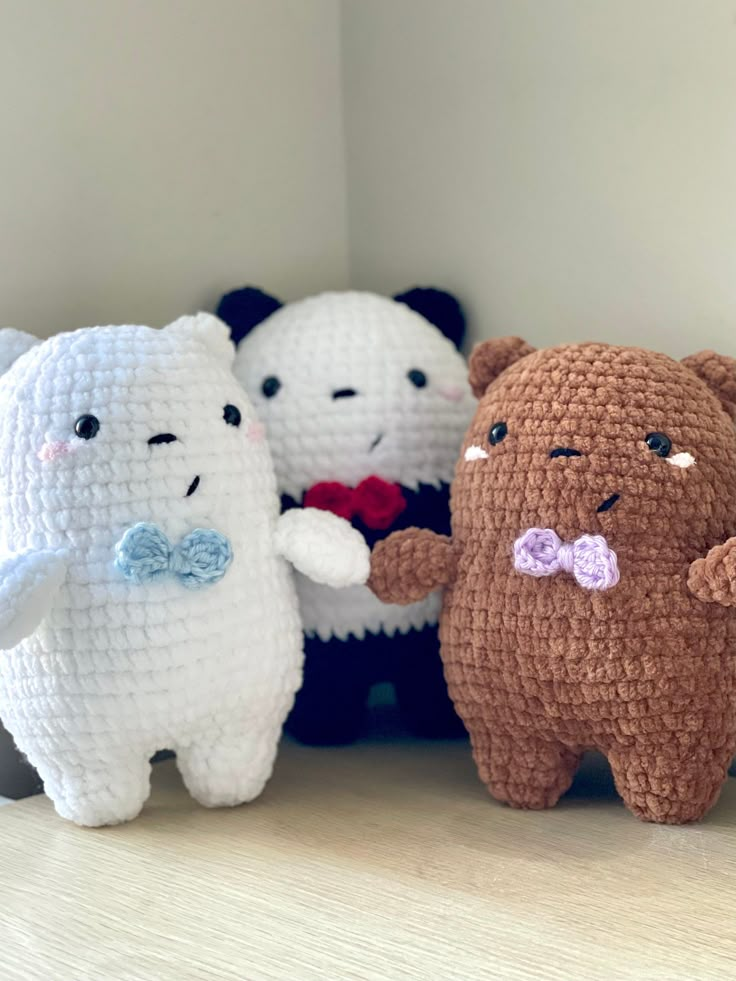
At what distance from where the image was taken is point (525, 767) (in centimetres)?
88

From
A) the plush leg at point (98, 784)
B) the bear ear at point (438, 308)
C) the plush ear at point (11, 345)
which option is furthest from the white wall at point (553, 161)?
the plush leg at point (98, 784)

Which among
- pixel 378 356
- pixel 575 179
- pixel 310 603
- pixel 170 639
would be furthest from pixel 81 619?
pixel 575 179

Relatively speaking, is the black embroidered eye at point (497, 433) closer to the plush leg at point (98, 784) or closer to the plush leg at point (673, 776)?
the plush leg at point (673, 776)

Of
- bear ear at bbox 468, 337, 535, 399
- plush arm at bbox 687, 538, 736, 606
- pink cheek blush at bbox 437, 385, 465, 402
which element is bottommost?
plush arm at bbox 687, 538, 736, 606

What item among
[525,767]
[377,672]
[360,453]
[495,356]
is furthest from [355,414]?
[525,767]

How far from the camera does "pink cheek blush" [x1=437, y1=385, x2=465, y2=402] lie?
1.04 metres

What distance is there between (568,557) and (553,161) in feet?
1.49

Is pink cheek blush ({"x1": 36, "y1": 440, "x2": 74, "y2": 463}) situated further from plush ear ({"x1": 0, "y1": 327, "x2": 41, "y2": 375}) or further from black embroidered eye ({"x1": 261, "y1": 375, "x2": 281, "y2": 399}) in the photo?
black embroidered eye ({"x1": 261, "y1": 375, "x2": 281, "y2": 399})

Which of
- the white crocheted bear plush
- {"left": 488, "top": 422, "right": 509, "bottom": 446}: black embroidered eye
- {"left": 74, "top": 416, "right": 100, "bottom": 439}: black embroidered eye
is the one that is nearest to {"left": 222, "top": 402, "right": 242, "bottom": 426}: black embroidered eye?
the white crocheted bear plush

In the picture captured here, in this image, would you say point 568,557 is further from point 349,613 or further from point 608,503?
point 349,613

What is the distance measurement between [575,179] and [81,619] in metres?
0.62

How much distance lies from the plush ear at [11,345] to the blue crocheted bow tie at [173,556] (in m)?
0.21

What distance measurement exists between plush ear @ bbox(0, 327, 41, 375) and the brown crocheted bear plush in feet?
1.21

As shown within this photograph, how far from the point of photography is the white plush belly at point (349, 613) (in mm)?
1002
